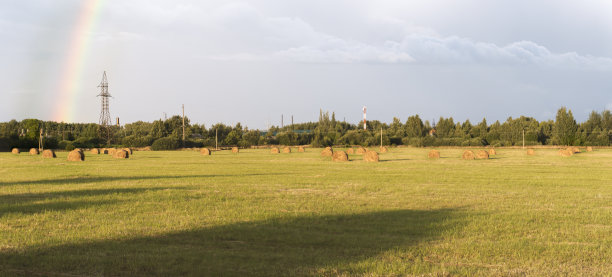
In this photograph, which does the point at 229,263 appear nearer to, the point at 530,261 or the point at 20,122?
the point at 530,261

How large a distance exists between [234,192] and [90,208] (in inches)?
178

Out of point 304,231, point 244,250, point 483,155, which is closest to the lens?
point 244,250

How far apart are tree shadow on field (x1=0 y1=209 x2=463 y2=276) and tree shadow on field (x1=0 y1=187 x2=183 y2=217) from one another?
181 inches

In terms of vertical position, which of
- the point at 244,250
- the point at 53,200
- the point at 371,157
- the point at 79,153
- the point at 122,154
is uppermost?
the point at 79,153

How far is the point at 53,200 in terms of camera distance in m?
13.3

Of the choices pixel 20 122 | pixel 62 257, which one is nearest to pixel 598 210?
pixel 62 257

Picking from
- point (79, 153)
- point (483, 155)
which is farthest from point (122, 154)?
point (483, 155)

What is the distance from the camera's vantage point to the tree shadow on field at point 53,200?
11781mm

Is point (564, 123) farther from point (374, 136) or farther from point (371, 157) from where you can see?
point (371, 157)

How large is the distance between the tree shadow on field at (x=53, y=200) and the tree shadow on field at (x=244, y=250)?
459 cm

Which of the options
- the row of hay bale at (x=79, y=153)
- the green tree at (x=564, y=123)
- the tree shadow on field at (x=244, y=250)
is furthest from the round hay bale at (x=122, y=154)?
the green tree at (x=564, y=123)

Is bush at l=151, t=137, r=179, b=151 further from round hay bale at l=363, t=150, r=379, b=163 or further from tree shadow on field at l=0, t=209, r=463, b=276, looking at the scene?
tree shadow on field at l=0, t=209, r=463, b=276

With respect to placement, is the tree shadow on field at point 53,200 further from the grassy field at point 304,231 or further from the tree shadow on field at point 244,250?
the tree shadow on field at point 244,250

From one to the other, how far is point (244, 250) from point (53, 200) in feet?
26.8
